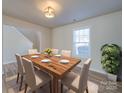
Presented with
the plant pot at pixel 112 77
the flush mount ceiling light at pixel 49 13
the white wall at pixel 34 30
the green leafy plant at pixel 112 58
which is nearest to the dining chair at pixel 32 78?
the flush mount ceiling light at pixel 49 13

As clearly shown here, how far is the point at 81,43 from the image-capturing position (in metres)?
5.05

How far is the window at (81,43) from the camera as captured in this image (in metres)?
4.75

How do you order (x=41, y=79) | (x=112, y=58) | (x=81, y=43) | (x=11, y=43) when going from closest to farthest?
(x=41, y=79) → (x=112, y=58) → (x=81, y=43) → (x=11, y=43)

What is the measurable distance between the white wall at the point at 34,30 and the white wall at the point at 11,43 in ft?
1.29

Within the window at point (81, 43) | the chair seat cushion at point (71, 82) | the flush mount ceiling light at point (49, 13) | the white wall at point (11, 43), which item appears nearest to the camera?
the chair seat cushion at point (71, 82)

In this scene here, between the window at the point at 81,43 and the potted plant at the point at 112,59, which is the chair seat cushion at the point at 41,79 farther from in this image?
the window at the point at 81,43

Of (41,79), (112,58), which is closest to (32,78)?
(41,79)

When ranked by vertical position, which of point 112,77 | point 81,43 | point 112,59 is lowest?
point 112,77

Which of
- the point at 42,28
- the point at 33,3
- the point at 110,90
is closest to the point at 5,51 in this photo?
the point at 42,28

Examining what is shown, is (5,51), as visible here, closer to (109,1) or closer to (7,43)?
(7,43)

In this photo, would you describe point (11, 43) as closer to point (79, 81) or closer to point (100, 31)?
point (100, 31)

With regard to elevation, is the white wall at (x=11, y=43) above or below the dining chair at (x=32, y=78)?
above

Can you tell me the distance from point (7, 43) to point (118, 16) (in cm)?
535

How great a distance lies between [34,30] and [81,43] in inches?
119
